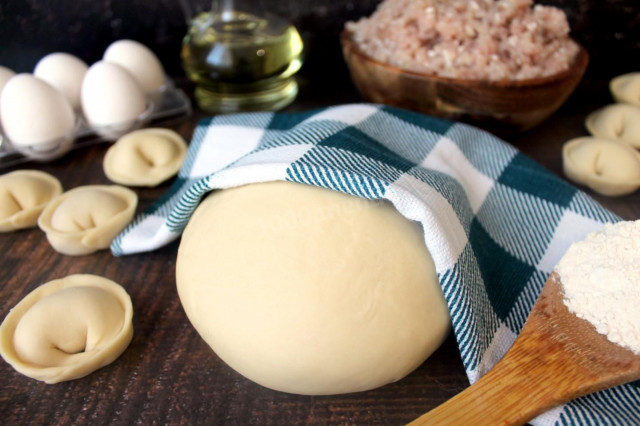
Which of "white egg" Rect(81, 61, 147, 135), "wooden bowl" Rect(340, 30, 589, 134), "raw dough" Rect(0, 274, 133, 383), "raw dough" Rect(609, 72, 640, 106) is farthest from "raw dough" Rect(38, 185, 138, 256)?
"raw dough" Rect(609, 72, 640, 106)

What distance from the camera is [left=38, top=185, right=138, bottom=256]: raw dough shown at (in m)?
0.91

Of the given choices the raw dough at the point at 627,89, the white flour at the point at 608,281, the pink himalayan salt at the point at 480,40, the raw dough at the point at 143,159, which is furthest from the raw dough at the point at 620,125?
the raw dough at the point at 143,159

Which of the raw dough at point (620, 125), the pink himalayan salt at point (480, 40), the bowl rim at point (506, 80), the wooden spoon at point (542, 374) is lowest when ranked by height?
the raw dough at point (620, 125)

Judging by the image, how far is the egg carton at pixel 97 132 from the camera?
3.77 feet

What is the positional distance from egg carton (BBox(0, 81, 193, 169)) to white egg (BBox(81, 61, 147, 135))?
21 mm

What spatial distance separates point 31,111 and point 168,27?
552 millimetres

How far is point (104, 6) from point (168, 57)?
0.22 meters

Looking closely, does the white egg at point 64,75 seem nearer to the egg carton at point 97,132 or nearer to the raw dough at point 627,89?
the egg carton at point 97,132

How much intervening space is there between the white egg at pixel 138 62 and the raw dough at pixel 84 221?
1.41 ft

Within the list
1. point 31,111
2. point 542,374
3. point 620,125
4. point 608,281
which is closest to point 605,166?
point 620,125

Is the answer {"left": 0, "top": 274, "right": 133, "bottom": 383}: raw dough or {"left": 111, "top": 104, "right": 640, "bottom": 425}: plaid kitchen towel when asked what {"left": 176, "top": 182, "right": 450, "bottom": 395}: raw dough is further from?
{"left": 0, "top": 274, "right": 133, "bottom": 383}: raw dough

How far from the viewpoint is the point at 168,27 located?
59.0 inches

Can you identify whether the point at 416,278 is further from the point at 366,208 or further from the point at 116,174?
the point at 116,174

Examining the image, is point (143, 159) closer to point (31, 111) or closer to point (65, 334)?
point (31, 111)
